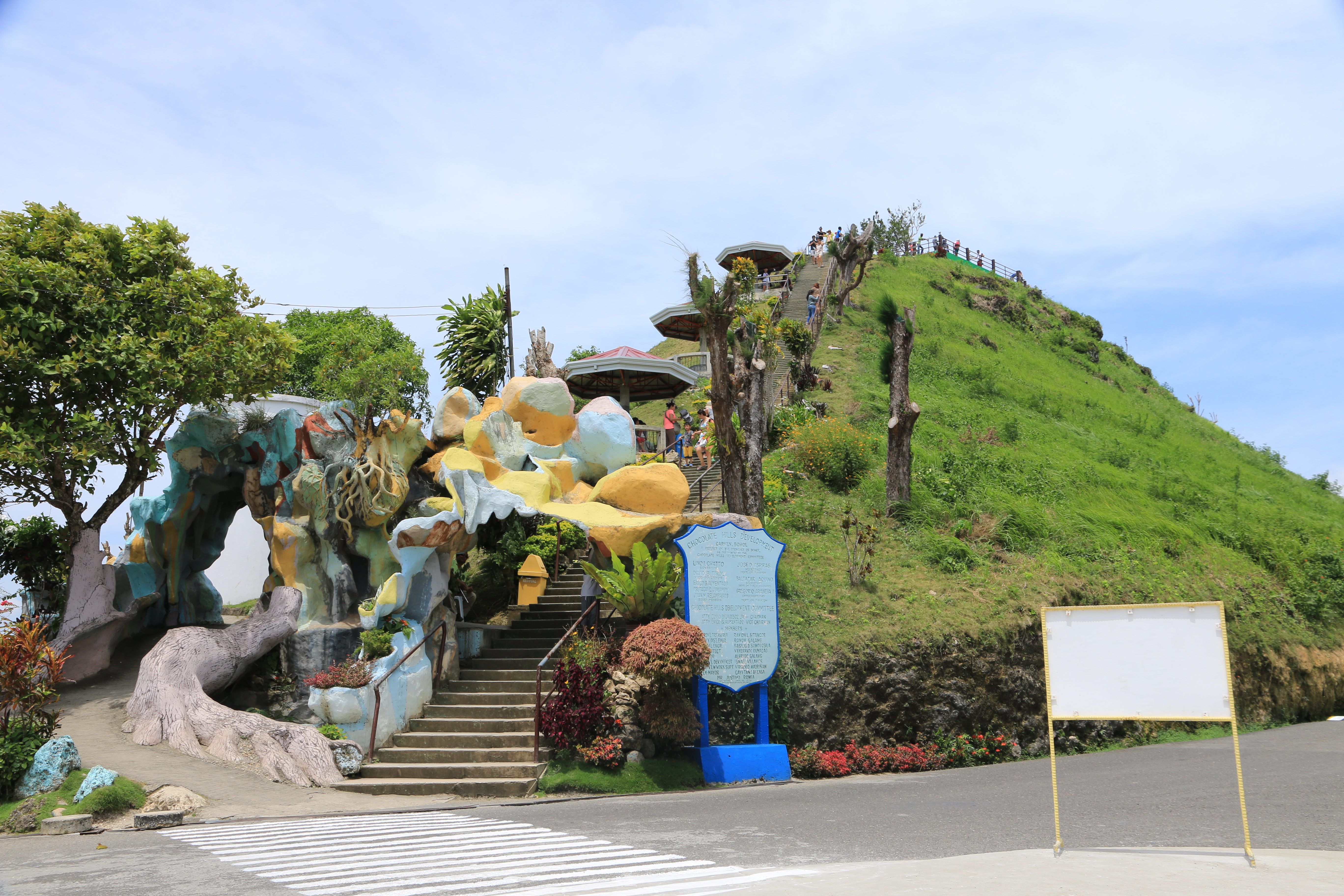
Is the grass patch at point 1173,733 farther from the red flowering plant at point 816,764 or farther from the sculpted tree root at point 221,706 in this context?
the sculpted tree root at point 221,706

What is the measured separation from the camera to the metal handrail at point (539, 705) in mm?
12594

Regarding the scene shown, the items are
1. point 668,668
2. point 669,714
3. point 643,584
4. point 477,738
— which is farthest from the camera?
point 643,584

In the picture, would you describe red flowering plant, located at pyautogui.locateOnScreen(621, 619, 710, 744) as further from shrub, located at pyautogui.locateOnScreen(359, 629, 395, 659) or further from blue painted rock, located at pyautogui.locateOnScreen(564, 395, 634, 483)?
blue painted rock, located at pyautogui.locateOnScreen(564, 395, 634, 483)

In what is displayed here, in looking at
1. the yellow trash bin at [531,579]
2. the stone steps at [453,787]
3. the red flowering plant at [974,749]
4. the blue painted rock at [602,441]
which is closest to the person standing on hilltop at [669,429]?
the yellow trash bin at [531,579]

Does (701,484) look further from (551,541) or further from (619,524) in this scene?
(619,524)

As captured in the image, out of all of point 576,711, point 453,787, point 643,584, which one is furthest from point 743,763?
point 453,787

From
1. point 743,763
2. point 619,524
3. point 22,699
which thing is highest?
point 619,524

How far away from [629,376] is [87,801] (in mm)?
16430

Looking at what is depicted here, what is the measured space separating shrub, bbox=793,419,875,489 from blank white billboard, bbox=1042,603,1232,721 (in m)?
14.7

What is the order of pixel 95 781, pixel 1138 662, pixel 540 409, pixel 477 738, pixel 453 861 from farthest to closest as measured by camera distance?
pixel 540 409 < pixel 477 738 < pixel 95 781 < pixel 453 861 < pixel 1138 662

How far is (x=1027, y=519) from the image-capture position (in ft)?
67.7

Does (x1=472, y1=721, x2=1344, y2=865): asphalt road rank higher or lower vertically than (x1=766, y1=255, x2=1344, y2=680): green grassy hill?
lower

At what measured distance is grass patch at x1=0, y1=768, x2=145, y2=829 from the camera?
10.4m

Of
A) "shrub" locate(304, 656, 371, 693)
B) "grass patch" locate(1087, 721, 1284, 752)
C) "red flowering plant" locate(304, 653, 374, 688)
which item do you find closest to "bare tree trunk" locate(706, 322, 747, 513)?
"shrub" locate(304, 656, 371, 693)
